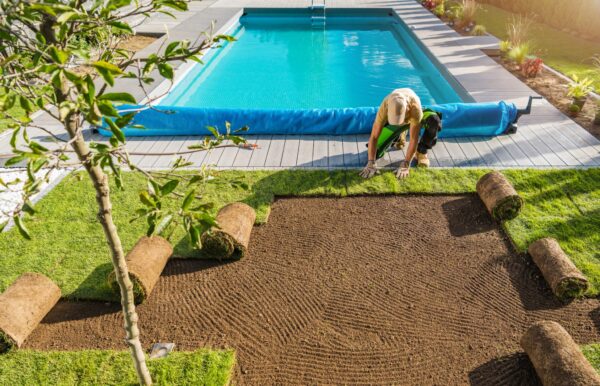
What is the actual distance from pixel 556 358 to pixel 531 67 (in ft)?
30.4

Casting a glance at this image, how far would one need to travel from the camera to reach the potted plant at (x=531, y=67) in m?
10.8

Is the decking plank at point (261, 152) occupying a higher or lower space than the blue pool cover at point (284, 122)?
lower

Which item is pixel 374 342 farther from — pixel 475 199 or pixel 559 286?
pixel 475 199

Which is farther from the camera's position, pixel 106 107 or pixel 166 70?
pixel 166 70

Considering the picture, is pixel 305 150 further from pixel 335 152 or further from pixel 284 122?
pixel 284 122

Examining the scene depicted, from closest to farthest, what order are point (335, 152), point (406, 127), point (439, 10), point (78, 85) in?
point (78, 85), point (406, 127), point (335, 152), point (439, 10)

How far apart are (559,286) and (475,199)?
2028mm

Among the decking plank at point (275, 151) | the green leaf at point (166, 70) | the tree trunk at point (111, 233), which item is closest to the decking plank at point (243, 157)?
the decking plank at point (275, 151)

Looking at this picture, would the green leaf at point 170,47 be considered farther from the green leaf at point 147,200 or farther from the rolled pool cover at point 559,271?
the rolled pool cover at point 559,271

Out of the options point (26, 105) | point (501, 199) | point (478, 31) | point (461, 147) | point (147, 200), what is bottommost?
point (461, 147)

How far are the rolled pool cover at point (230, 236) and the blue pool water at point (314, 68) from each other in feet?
19.9

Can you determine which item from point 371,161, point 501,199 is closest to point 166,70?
point 501,199

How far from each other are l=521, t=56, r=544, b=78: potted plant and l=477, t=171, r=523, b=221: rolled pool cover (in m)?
6.34

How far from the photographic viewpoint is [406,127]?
23.5 ft
